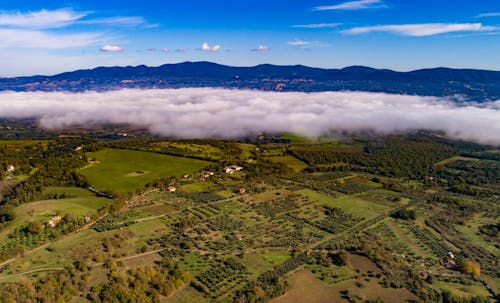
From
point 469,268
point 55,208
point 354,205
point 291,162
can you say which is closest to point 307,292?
point 469,268

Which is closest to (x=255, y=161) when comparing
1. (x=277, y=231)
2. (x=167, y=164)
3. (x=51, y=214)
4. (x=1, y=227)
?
(x=167, y=164)

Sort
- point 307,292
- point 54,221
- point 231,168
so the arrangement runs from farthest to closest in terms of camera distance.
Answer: point 231,168 → point 54,221 → point 307,292

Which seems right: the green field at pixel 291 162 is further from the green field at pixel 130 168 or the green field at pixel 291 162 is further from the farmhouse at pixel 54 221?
the farmhouse at pixel 54 221

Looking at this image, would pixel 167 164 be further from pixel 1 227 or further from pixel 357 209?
pixel 357 209

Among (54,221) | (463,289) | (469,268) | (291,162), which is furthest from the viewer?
(291,162)

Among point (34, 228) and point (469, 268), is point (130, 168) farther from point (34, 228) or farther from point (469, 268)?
point (469, 268)

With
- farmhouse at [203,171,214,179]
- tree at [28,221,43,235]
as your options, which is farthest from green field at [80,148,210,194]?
tree at [28,221,43,235]

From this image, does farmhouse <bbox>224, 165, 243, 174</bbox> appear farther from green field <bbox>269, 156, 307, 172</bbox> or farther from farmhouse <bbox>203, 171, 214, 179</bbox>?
green field <bbox>269, 156, 307, 172</bbox>

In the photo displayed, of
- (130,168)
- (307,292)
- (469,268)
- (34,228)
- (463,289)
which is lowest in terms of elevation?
(307,292)
